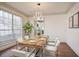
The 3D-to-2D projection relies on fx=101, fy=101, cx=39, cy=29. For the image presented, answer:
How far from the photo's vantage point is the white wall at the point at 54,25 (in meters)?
4.37

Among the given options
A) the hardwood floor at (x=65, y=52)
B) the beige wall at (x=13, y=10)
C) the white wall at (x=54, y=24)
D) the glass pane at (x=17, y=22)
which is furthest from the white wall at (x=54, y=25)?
the glass pane at (x=17, y=22)

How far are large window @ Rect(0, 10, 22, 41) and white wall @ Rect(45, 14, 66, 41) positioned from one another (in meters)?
1.27

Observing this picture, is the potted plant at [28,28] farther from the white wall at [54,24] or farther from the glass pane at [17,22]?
the glass pane at [17,22]

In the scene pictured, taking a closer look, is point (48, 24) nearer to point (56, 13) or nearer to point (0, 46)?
point (56, 13)

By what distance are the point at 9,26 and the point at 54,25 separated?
2065mm

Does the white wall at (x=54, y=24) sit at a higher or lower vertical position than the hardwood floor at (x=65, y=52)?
higher

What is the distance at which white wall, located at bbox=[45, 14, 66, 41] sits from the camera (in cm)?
437

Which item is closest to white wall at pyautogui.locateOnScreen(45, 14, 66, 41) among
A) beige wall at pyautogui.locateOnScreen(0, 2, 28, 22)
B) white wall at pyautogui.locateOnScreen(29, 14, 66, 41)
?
white wall at pyautogui.locateOnScreen(29, 14, 66, 41)

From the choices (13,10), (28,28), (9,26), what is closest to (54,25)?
(28,28)

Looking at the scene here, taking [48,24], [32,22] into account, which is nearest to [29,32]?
[32,22]

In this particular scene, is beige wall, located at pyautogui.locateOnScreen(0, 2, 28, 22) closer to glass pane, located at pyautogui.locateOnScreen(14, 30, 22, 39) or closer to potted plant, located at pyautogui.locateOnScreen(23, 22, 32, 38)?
potted plant, located at pyautogui.locateOnScreen(23, 22, 32, 38)

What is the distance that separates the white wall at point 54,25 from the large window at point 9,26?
50.1 inches

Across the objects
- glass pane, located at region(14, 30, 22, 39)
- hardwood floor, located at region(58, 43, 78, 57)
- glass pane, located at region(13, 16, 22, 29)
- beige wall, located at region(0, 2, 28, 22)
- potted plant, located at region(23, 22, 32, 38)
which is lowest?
hardwood floor, located at region(58, 43, 78, 57)

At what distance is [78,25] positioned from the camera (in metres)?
3.43
